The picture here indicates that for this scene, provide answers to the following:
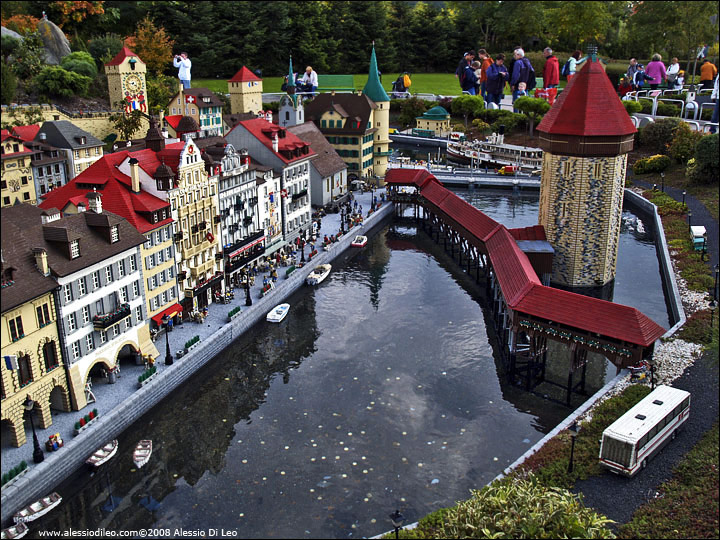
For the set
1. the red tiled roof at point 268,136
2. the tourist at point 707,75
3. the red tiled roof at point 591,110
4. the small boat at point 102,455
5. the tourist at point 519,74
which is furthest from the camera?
the tourist at point 519,74

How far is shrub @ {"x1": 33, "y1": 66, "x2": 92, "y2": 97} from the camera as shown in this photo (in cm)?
9500

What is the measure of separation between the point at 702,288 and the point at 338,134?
59.4 metres

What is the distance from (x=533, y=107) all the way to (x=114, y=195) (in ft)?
337

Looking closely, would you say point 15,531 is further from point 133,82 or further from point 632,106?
point 632,106

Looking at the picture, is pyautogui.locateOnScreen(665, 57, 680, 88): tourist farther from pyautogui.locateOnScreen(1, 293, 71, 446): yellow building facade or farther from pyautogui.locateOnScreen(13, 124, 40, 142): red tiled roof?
pyautogui.locateOnScreen(1, 293, 71, 446): yellow building facade

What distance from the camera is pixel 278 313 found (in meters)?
61.2

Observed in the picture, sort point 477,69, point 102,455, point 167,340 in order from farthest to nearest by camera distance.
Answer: point 477,69 → point 167,340 → point 102,455

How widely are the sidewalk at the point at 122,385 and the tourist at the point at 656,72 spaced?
342 ft

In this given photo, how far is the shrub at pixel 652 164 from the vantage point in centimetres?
10650

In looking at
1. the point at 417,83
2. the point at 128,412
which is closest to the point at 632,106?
the point at 417,83

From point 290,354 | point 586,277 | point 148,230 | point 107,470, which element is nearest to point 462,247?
point 586,277

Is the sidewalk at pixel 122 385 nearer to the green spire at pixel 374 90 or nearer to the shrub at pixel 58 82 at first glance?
the shrub at pixel 58 82

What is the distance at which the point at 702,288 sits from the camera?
195 feet

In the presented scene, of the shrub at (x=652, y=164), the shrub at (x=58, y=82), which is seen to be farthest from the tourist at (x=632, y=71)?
the shrub at (x=58, y=82)
